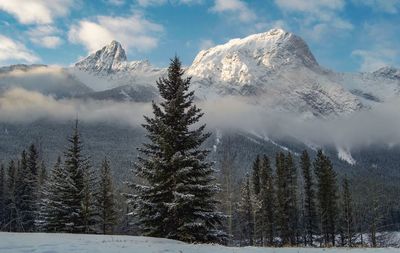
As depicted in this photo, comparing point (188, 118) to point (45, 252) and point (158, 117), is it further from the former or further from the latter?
point (45, 252)

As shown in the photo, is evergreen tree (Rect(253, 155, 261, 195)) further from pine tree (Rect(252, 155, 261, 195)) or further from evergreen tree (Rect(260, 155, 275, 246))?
evergreen tree (Rect(260, 155, 275, 246))

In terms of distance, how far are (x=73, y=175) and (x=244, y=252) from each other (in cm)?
2556

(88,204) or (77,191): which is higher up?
(77,191)

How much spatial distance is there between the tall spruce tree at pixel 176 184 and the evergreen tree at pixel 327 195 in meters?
33.6

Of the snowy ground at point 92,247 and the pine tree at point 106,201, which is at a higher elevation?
the pine tree at point 106,201

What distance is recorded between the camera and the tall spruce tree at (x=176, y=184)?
94.9 feet

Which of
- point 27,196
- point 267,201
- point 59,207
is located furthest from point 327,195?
point 27,196

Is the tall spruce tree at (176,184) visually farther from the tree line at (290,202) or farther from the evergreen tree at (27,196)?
the evergreen tree at (27,196)

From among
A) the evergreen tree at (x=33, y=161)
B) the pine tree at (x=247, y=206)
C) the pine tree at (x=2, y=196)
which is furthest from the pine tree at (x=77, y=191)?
the pine tree at (x=2, y=196)

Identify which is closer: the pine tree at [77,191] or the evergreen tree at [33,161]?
the pine tree at [77,191]

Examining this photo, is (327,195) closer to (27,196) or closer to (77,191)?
(77,191)

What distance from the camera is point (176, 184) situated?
29141mm

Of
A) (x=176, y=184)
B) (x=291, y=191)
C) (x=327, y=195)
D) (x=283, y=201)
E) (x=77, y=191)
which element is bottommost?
(x=176, y=184)

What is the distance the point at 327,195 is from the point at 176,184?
36.3m
